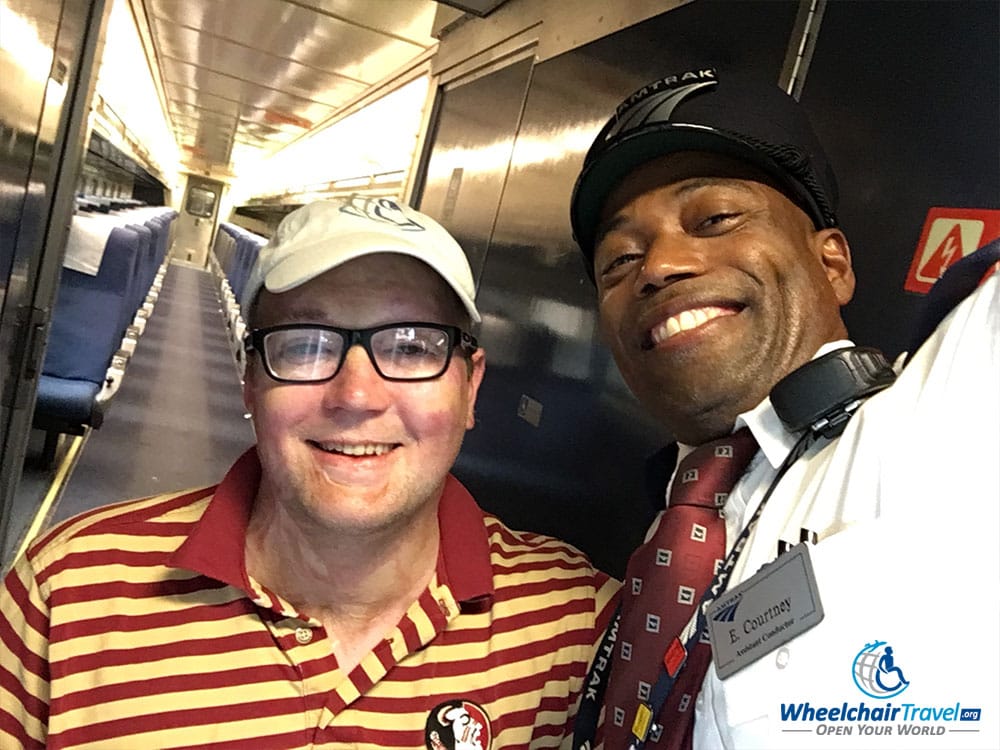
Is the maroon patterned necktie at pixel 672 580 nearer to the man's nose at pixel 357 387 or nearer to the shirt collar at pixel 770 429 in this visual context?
the shirt collar at pixel 770 429

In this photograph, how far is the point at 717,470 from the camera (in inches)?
40.8

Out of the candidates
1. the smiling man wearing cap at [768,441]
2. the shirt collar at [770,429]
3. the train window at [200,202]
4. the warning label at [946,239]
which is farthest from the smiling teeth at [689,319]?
the train window at [200,202]

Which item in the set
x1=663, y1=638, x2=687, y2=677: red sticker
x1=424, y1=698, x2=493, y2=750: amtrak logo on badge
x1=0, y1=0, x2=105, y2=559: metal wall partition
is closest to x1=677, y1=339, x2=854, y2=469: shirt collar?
x1=663, y1=638, x2=687, y2=677: red sticker

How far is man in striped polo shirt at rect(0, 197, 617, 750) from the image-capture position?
43.1 inches

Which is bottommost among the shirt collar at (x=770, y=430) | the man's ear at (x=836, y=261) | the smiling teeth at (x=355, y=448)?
the smiling teeth at (x=355, y=448)

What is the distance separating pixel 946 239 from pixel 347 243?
31.9 inches

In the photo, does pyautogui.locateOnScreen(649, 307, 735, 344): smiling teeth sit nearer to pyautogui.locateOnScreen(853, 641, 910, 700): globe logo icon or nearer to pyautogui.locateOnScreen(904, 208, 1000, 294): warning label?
pyautogui.locateOnScreen(904, 208, 1000, 294): warning label

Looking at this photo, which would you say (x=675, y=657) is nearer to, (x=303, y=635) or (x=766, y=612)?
(x=766, y=612)

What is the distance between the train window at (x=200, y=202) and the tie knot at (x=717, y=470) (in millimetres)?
23402

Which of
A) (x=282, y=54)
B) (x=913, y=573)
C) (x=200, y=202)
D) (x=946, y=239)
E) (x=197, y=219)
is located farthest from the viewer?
(x=197, y=219)

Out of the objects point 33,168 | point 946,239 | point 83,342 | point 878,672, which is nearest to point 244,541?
point 878,672

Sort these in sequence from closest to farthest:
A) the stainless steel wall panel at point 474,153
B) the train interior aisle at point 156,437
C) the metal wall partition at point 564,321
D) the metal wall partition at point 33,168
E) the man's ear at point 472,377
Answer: the man's ear at point 472,377
the metal wall partition at point 564,321
the metal wall partition at point 33,168
the stainless steel wall panel at point 474,153
the train interior aisle at point 156,437

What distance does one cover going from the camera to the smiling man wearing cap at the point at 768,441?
692mm

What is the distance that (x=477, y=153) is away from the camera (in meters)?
3.44
